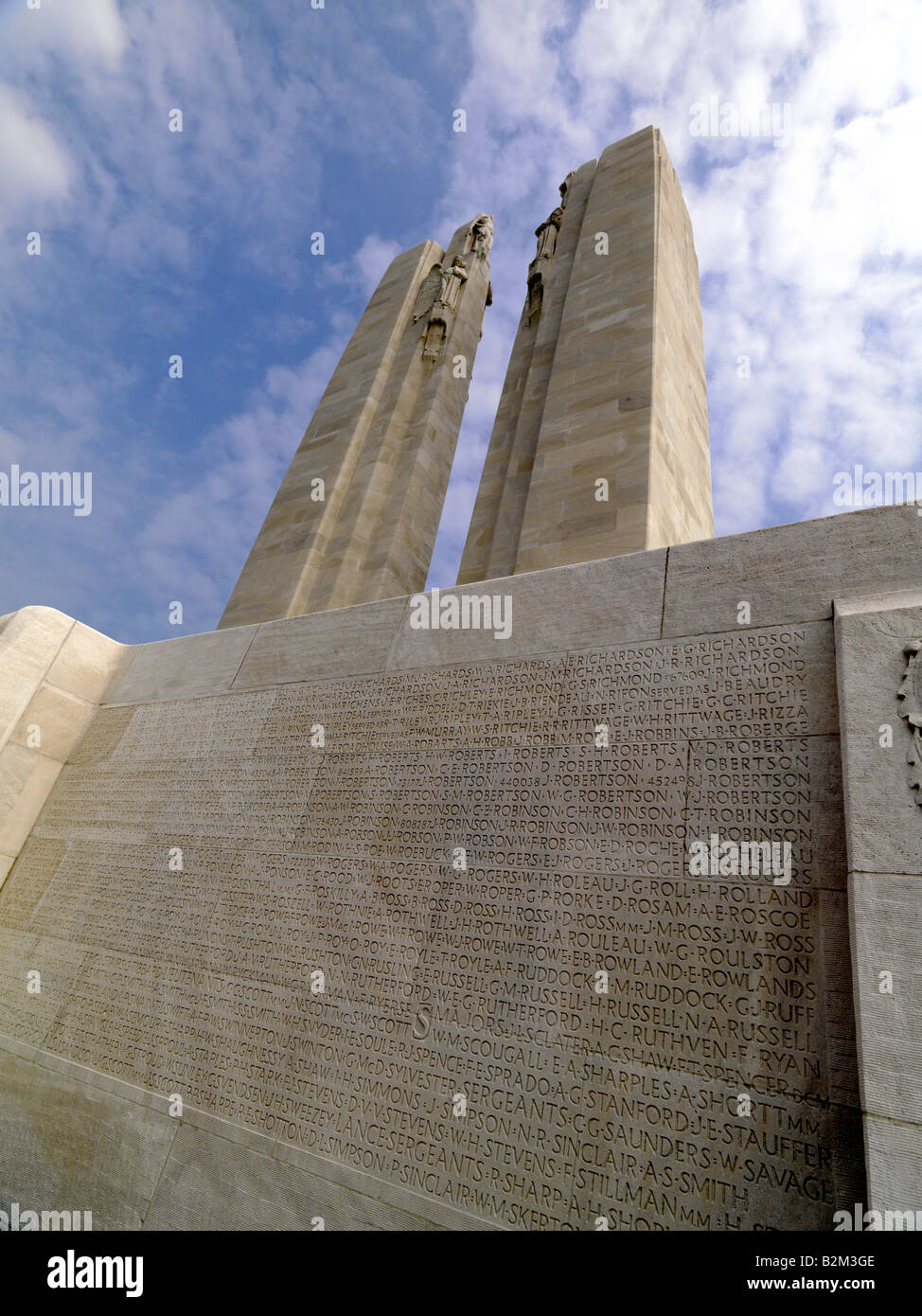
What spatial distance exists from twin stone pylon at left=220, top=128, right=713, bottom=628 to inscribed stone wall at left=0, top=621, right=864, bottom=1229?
446cm

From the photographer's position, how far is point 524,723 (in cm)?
459

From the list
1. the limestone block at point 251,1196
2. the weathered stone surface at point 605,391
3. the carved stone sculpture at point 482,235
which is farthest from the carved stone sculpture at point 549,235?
the limestone block at point 251,1196

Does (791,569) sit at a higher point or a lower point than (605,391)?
lower

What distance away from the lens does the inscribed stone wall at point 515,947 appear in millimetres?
3035

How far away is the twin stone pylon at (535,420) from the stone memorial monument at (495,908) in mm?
4177

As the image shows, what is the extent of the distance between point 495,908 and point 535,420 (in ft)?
31.2

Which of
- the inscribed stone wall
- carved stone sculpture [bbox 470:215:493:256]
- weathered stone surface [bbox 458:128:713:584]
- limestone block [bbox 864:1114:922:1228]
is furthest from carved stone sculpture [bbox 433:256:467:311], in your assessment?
limestone block [bbox 864:1114:922:1228]

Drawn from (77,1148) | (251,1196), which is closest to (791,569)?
(251,1196)

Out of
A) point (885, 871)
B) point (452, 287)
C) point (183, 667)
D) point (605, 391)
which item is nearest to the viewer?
point (885, 871)

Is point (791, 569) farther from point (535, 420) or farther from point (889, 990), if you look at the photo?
point (535, 420)

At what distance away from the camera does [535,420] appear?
1171 cm

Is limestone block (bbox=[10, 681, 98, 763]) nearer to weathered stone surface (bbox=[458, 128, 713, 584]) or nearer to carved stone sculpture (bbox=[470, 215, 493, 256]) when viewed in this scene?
weathered stone surface (bbox=[458, 128, 713, 584])

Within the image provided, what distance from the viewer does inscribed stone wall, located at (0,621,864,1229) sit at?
304 centimetres
